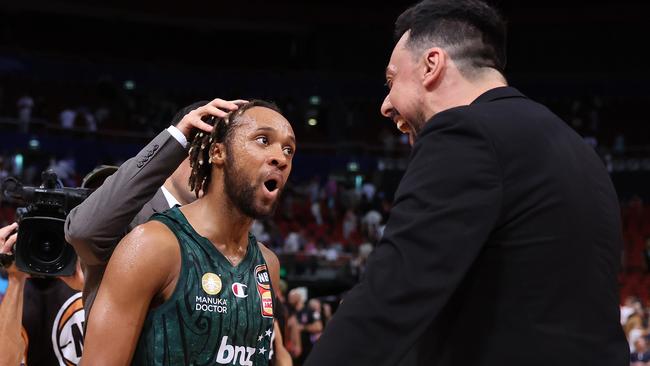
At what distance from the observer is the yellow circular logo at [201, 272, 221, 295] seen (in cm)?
239

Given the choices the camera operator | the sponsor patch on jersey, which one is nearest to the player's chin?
the camera operator

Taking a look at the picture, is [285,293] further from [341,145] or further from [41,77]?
[41,77]

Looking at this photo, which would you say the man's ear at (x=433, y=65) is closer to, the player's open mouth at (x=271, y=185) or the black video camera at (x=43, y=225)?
Answer: the player's open mouth at (x=271, y=185)

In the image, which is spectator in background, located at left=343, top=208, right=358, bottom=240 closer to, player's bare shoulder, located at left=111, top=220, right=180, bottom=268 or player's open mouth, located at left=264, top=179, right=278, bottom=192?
player's open mouth, located at left=264, top=179, right=278, bottom=192

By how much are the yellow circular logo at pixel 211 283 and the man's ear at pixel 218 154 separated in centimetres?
35

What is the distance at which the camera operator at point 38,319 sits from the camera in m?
3.31

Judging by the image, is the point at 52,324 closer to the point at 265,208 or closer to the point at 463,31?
the point at 265,208

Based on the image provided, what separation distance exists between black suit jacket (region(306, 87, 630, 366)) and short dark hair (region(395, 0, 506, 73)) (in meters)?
0.20

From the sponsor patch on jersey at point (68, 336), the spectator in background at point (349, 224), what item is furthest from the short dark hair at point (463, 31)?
the spectator in background at point (349, 224)

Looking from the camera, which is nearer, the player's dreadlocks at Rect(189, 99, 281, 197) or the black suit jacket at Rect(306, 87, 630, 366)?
the black suit jacket at Rect(306, 87, 630, 366)

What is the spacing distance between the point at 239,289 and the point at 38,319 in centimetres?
140

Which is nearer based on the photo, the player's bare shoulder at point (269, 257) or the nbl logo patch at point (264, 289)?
the nbl logo patch at point (264, 289)

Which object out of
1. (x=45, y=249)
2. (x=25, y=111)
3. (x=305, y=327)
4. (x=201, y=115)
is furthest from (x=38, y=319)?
(x=25, y=111)

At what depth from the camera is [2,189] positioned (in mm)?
2896
